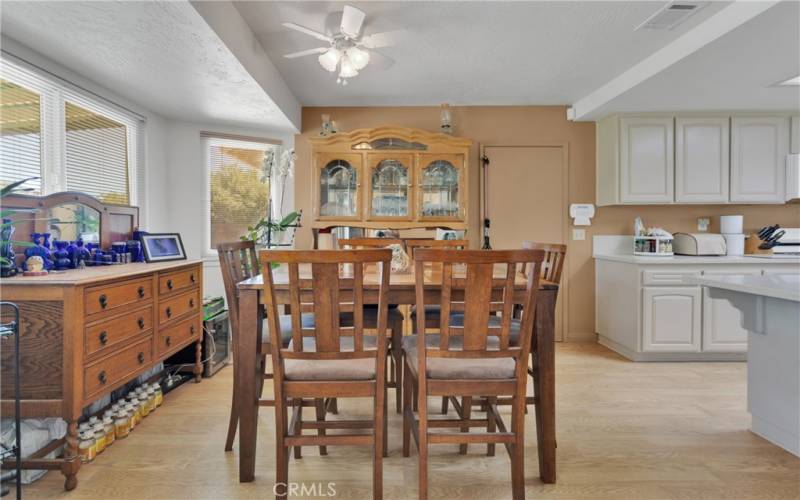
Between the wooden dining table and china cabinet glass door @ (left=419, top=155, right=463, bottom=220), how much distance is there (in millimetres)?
2078

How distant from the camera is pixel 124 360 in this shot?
6.60 ft

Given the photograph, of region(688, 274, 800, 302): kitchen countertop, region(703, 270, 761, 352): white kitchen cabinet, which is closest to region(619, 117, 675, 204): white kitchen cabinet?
region(703, 270, 761, 352): white kitchen cabinet

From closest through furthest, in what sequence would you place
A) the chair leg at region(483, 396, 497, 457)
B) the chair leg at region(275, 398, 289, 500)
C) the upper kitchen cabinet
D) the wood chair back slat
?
1. the wood chair back slat
2. the chair leg at region(275, 398, 289, 500)
3. the chair leg at region(483, 396, 497, 457)
4. the upper kitchen cabinet

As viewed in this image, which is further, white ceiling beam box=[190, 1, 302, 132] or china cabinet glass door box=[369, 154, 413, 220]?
china cabinet glass door box=[369, 154, 413, 220]

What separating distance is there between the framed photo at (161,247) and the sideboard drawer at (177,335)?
456 mm

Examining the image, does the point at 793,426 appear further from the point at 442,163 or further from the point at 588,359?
the point at 442,163

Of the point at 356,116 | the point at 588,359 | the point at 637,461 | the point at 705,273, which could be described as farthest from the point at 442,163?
the point at 637,461

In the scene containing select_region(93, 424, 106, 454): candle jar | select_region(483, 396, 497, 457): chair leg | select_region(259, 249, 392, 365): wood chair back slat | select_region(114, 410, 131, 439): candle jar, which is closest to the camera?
select_region(259, 249, 392, 365): wood chair back slat

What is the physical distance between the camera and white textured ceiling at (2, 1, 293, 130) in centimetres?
180

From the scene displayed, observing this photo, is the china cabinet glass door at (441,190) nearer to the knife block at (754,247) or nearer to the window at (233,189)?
the window at (233,189)

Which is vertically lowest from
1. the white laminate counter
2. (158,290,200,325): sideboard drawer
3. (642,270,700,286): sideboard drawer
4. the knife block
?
(158,290,200,325): sideboard drawer

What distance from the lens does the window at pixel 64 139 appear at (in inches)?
84.0

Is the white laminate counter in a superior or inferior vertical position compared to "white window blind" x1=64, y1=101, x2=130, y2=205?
inferior

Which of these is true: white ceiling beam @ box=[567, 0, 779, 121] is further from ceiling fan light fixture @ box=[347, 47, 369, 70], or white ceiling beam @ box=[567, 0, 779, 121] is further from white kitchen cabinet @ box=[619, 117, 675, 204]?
ceiling fan light fixture @ box=[347, 47, 369, 70]
